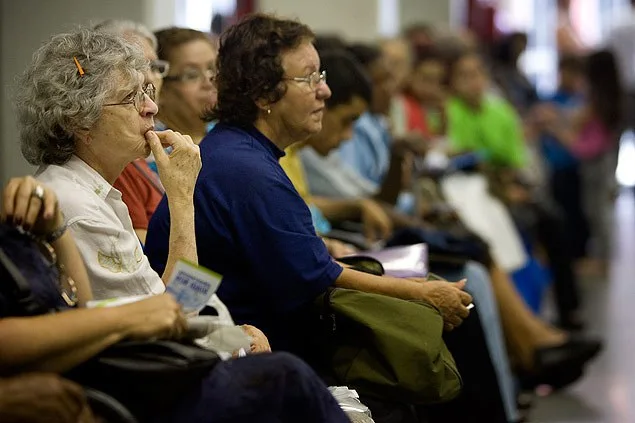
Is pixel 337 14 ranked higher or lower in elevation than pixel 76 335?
lower

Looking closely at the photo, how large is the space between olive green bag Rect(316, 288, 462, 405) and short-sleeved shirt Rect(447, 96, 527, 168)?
4.32 m

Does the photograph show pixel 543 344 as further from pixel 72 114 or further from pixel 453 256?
pixel 72 114

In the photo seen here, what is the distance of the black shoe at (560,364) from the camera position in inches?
197

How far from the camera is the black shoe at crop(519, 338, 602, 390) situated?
16.4ft

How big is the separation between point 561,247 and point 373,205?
8.15ft

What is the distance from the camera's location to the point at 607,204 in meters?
9.73

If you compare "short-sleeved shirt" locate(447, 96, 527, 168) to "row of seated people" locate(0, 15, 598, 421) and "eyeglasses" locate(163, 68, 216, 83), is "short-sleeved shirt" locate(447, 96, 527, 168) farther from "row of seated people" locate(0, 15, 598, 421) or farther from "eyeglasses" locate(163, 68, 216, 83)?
"eyeglasses" locate(163, 68, 216, 83)

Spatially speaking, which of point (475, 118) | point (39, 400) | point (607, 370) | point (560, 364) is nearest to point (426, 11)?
point (475, 118)

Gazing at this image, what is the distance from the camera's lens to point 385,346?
9.61 ft

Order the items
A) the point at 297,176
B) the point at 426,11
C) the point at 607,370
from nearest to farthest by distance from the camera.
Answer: the point at 297,176
the point at 607,370
the point at 426,11

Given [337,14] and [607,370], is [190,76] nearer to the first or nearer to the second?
[607,370]

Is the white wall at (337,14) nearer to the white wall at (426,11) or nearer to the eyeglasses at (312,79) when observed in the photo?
the white wall at (426,11)

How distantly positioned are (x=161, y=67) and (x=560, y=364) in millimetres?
2378

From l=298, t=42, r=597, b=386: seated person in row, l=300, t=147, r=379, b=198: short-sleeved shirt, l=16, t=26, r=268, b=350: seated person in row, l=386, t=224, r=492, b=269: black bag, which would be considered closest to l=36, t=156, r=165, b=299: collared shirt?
l=16, t=26, r=268, b=350: seated person in row
